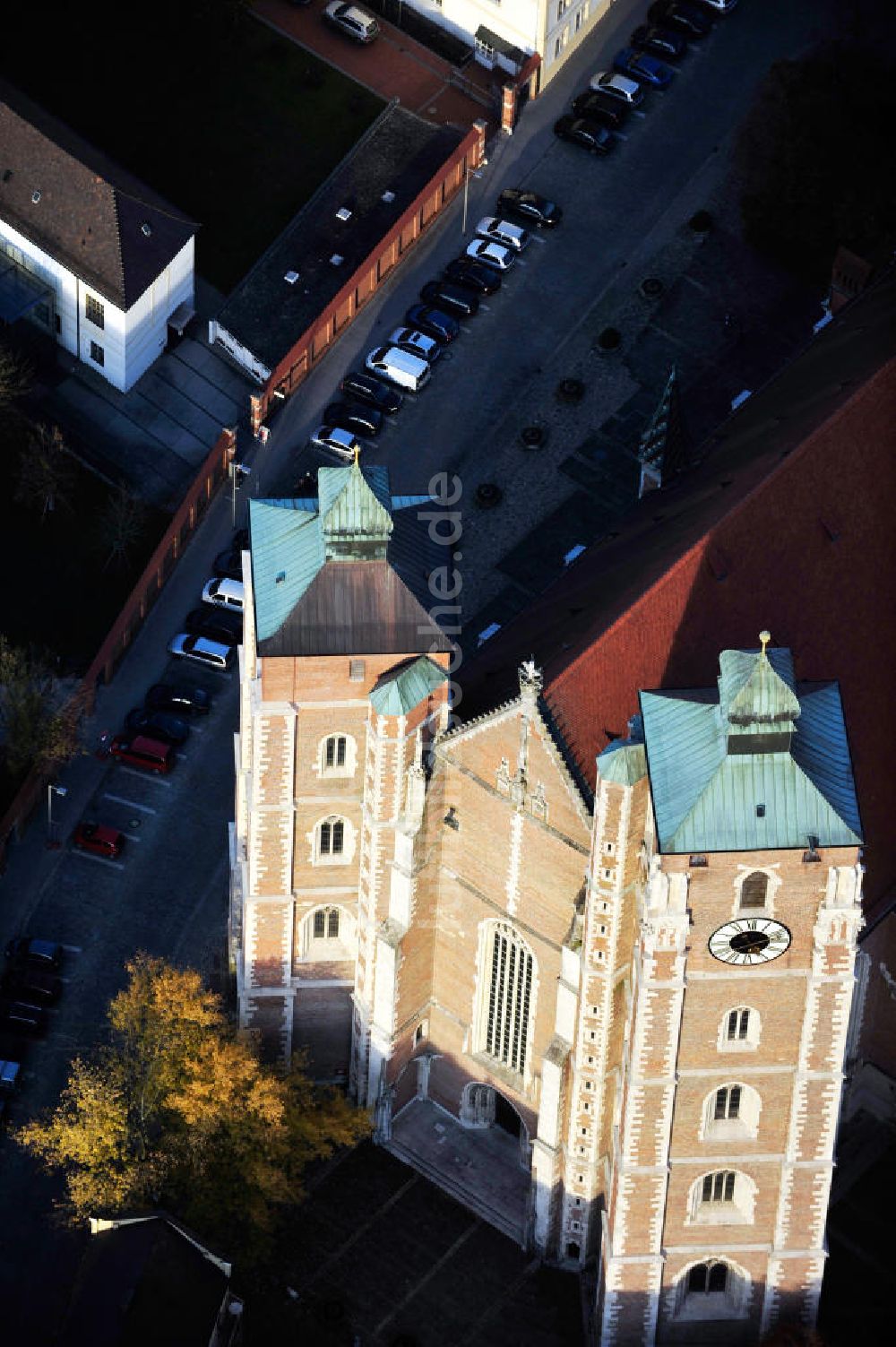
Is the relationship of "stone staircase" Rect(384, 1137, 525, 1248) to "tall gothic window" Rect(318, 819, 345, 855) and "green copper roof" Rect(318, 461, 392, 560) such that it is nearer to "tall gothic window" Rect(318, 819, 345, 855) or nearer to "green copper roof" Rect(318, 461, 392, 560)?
"tall gothic window" Rect(318, 819, 345, 855)

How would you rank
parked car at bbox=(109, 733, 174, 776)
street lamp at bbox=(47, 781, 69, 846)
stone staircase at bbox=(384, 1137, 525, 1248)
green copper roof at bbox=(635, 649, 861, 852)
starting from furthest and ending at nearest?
1. parked car at bbox=(109, 733, 174, 776)
2. street lamp at bbox=(47, 781, 69, 846)
3. stone staircase at bbox=(384, 1137, 525, 1248)
4. green copper roof at bbox=(635, 649, 861, 852)

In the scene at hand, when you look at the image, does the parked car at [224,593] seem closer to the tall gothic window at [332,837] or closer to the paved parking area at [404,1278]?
the tall gothic window at [332,837]

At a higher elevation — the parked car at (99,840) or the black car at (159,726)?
the black car at (159,726)

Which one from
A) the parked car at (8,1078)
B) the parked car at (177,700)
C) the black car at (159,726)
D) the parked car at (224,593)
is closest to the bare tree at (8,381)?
the parked car at (224,593)

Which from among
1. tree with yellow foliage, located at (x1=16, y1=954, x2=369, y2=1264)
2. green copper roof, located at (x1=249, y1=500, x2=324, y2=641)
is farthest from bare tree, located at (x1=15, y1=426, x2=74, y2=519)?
green copper roof, located at (x1=249, y1=500, x2=324, y2=641)

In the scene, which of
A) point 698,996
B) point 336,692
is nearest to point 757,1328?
point 698,996
